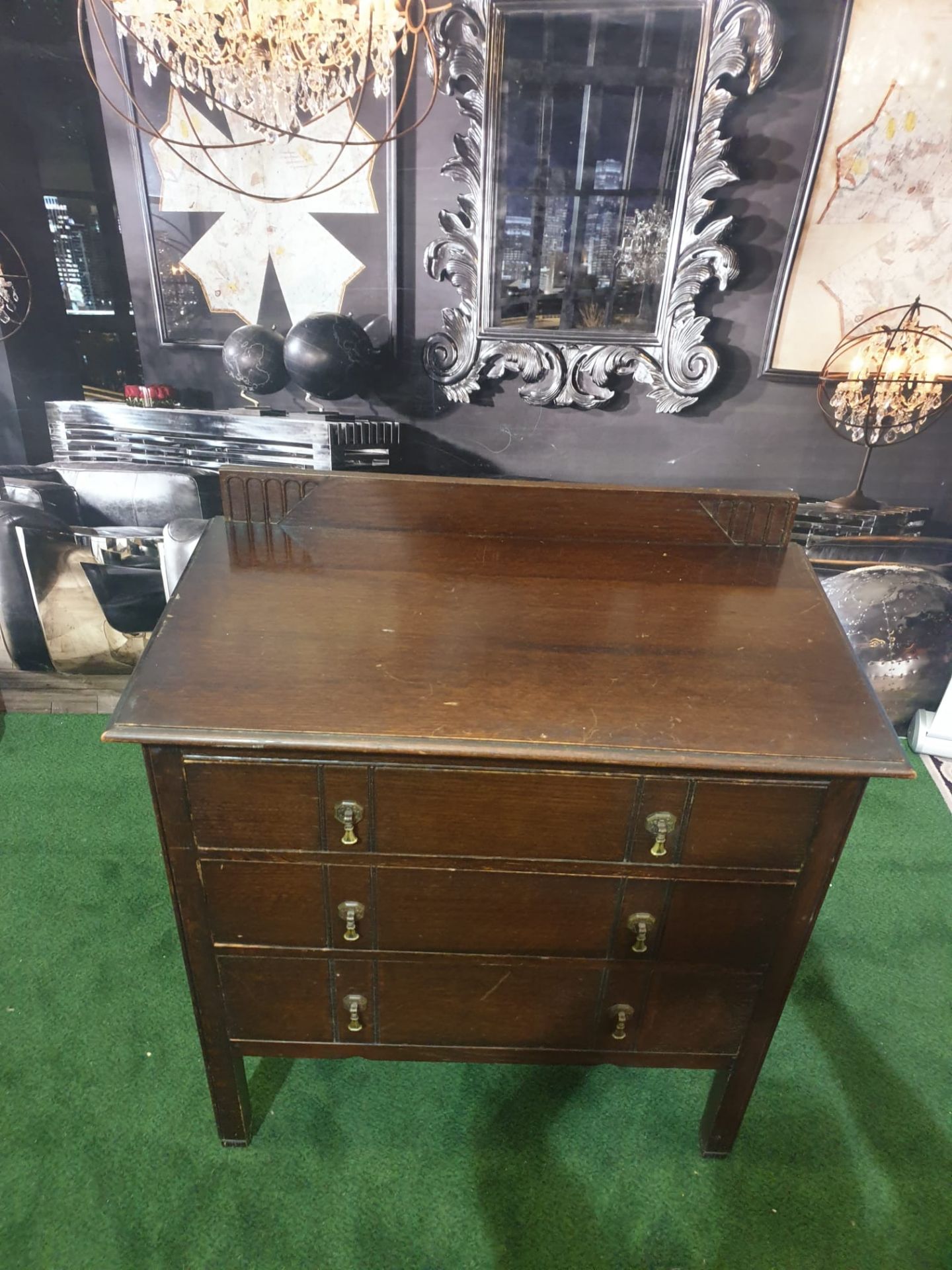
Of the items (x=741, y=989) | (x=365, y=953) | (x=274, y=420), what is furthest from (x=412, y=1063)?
(x=274, y=420)

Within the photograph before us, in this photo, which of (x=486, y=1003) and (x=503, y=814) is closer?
(x=503, y=814)

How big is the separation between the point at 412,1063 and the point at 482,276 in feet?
6.82

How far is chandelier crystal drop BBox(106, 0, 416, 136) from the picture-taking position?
189 centimetres

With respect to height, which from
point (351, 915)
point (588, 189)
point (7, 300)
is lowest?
point (351, 915)

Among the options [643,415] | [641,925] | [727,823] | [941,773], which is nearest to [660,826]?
[727,823]

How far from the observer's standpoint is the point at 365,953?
1.50 metres

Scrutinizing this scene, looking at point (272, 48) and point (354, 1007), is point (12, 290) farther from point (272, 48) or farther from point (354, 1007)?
point (354, 1007)

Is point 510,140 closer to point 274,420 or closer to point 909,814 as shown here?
point 274,420

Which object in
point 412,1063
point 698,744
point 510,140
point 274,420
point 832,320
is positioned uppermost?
point 510,140

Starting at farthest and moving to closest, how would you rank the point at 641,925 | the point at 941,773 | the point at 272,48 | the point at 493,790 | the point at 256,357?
1. the point at 941,773
2. the point at 256,357
3. the point at 272,48
4. the point at 641,925
5. the point at 493,790

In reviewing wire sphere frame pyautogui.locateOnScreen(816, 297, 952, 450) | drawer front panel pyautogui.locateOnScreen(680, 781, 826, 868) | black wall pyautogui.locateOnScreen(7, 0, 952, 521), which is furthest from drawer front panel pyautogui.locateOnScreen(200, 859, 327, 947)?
wire sphere frame pyautogui.locateOnScreen(816, 297, 952, 450)

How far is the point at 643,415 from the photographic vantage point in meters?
2.33

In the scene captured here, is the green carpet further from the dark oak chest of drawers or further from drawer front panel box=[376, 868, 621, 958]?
drawer front panel box=[376, 868, 621, 958]

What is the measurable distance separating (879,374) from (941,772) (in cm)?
152
